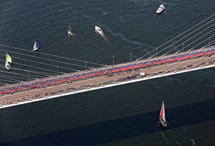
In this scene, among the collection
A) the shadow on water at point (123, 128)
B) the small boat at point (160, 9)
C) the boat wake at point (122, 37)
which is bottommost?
the shadow on water at point (123, 128)

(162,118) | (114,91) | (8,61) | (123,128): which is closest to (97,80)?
(123,128)

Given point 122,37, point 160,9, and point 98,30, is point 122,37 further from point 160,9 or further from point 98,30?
point 160,9

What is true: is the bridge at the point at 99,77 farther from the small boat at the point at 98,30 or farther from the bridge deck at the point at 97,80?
the small boat at the point at 98,30

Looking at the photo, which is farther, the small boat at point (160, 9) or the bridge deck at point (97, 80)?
the small boat at point (160, 9)

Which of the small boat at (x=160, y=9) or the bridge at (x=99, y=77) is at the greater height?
the small boat at (x=160, y=9)

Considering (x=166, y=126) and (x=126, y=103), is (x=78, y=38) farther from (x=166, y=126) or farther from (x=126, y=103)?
(x=166, y=126)

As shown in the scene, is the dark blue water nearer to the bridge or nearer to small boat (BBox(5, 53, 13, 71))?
small boat (BBox(5, 53, 13, 71))

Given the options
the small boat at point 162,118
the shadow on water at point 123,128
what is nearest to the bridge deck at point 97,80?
the small boat at point 162,118

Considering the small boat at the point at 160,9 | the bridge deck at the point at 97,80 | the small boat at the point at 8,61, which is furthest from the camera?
the small boat at the point at 160,9
